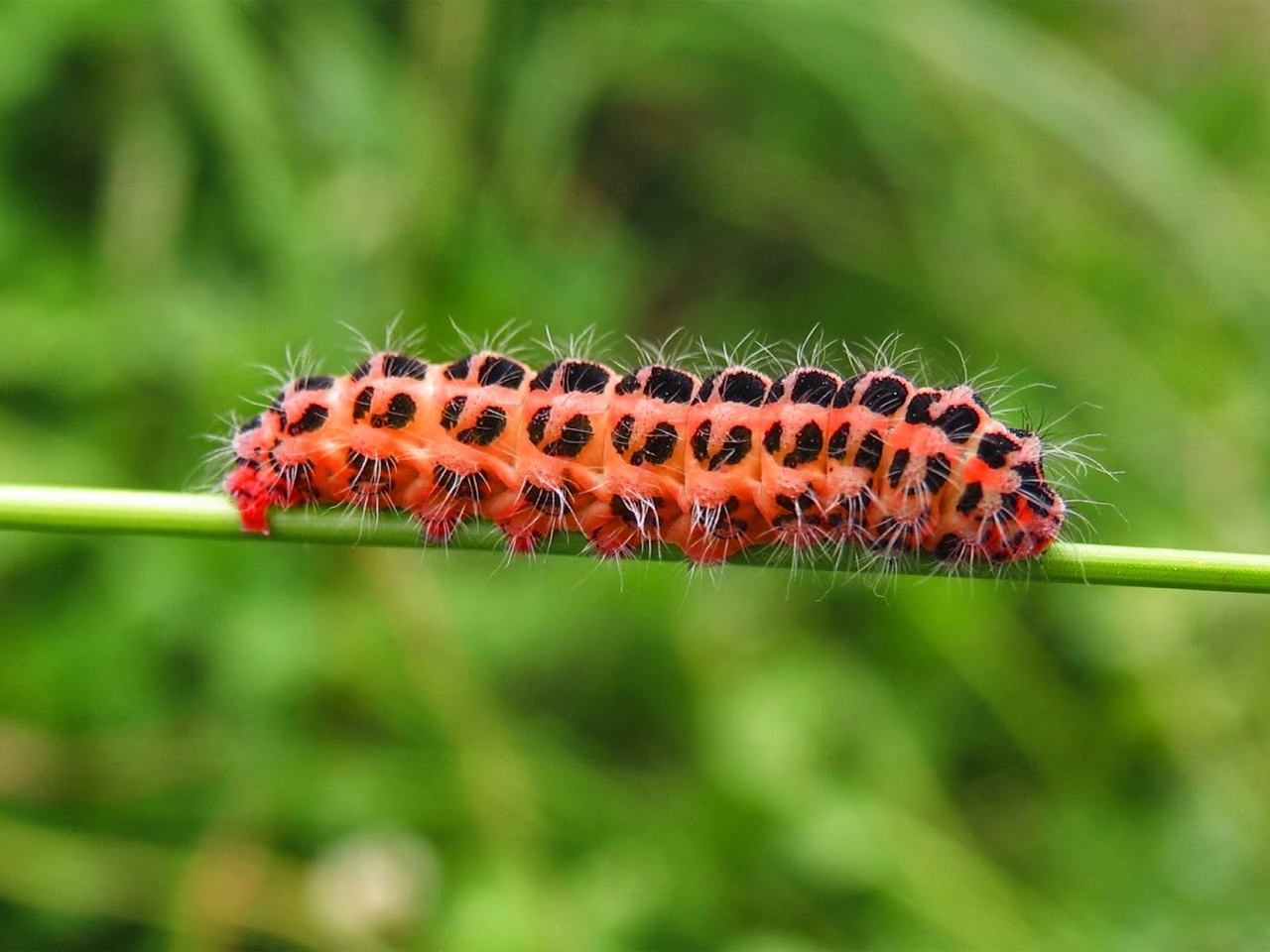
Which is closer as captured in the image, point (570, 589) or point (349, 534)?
point (349, 534)

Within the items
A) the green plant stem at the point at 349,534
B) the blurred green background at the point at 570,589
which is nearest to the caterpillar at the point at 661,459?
the green plant stem at the point at 349,534

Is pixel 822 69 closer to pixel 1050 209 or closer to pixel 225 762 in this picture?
pixel 1050 209

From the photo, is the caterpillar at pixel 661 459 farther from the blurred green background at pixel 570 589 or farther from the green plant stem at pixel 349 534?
the blurred green background at pixel 570 589

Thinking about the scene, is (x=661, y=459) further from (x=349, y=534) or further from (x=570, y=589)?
(x=570, y=589)

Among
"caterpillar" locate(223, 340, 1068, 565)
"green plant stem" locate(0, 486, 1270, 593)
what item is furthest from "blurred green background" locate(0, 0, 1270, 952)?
"green plant stem" locate(0, 486, 1270, 593)

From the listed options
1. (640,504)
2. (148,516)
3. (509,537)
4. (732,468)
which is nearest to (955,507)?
(732,468)

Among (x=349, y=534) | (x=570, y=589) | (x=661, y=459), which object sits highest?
(x=570, y=589)

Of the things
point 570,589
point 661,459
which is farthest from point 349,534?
point 570,589
